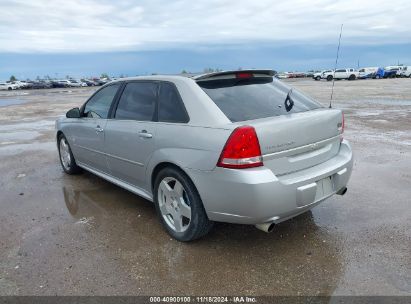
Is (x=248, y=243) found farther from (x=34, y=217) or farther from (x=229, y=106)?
(x=34, y=217)

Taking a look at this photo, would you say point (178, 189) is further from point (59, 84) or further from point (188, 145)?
point (59, 84)

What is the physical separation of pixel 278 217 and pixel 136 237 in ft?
5.20

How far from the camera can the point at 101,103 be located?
17.4 feet

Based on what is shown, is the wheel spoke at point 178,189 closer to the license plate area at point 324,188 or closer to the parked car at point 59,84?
the license plate area at point 324,188

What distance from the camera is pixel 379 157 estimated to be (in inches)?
281

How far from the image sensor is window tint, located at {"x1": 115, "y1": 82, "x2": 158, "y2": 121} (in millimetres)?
4273

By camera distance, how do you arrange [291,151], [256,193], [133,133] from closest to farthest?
[256,193] < [291,151] < [133,133]

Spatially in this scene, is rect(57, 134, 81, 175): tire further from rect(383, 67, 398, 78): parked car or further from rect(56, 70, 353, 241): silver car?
rect(383, 67, 398, 78): parked car

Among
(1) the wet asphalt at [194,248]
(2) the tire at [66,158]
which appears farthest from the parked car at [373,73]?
(2) the tire at [66,158]

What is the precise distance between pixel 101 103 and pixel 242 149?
9.18 feet

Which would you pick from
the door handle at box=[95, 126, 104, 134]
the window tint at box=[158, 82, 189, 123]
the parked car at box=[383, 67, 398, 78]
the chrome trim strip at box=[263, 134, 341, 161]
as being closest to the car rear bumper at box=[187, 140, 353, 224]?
the chrome trim strip at box=[263, 134, 341, 161]

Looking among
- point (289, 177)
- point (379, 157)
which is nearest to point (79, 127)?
point (289, 177)

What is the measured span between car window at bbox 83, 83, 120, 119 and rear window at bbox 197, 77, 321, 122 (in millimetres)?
1707

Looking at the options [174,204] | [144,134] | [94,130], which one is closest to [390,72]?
[94,130]
